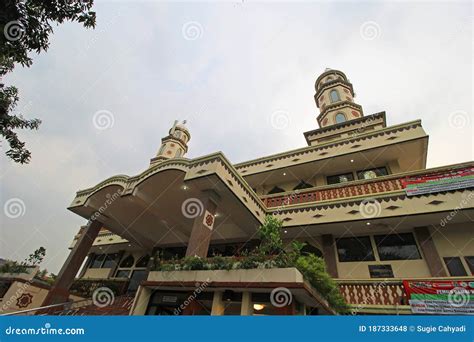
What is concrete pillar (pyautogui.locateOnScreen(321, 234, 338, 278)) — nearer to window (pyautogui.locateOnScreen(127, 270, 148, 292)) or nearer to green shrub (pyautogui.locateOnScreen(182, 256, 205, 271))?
green shrub (pyautogui.locateOnScreen(182, 256, 205, 271))

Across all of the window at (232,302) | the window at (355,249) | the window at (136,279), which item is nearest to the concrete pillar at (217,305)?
the window at (232,302)

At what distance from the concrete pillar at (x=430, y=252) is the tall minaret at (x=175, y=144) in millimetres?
23086

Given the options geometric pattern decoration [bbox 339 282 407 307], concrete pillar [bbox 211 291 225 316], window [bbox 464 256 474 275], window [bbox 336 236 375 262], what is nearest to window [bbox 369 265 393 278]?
window [bbox 336 236 375 262]

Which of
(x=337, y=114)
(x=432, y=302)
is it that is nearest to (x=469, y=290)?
(x=432, y=302)

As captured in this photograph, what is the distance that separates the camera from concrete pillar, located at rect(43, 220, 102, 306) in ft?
39.7

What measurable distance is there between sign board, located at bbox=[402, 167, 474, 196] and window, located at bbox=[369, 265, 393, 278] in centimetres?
370

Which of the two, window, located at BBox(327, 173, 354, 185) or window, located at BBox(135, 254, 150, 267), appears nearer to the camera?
window, located at BBox(327, 173, 354, 185)

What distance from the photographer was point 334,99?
21469 millimetres

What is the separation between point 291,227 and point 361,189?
405cm

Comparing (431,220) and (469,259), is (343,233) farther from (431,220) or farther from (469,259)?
(469,259)

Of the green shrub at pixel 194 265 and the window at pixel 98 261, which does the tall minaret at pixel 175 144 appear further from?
the green shrub at pixel 194 265

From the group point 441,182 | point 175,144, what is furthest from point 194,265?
point 175,144

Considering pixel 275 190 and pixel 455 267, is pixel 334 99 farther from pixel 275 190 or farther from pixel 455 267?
pixel 455 267

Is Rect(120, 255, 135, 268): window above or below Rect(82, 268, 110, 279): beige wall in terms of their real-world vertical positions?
above
